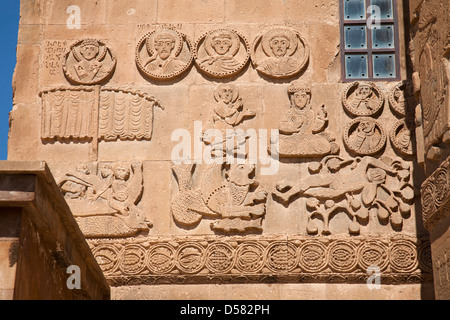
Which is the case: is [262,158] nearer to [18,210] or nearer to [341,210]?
[341,210]

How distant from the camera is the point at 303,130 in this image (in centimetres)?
1088

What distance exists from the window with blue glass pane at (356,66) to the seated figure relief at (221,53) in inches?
52.4

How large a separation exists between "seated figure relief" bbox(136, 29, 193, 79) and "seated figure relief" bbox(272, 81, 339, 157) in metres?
1.50

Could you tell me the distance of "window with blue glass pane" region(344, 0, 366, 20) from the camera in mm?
11586

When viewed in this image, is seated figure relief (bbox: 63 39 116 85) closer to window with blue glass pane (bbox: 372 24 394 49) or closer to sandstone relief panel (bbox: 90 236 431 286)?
sandstone relief panel (bbox: 90 236 431 286)

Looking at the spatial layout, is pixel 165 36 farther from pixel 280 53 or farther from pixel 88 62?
pixel 280 53

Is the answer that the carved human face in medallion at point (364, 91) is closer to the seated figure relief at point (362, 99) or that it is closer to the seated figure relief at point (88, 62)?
the seated figure relief at point (362, 99)

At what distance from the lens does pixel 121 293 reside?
33.6 feet

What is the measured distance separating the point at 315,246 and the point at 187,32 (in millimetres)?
3409

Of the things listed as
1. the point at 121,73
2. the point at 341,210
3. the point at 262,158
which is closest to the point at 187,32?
the point at 121,73

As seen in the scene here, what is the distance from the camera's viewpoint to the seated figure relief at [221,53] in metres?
11.2

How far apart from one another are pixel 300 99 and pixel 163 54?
6.32 feet

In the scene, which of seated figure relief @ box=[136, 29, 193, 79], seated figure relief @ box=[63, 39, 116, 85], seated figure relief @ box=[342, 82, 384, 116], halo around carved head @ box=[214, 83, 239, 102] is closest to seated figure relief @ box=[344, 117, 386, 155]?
seated figure relief @ box=[342, 82, 384, 116]

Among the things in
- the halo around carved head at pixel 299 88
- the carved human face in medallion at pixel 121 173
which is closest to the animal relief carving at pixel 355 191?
the halo around carved head at pixel 299 88
